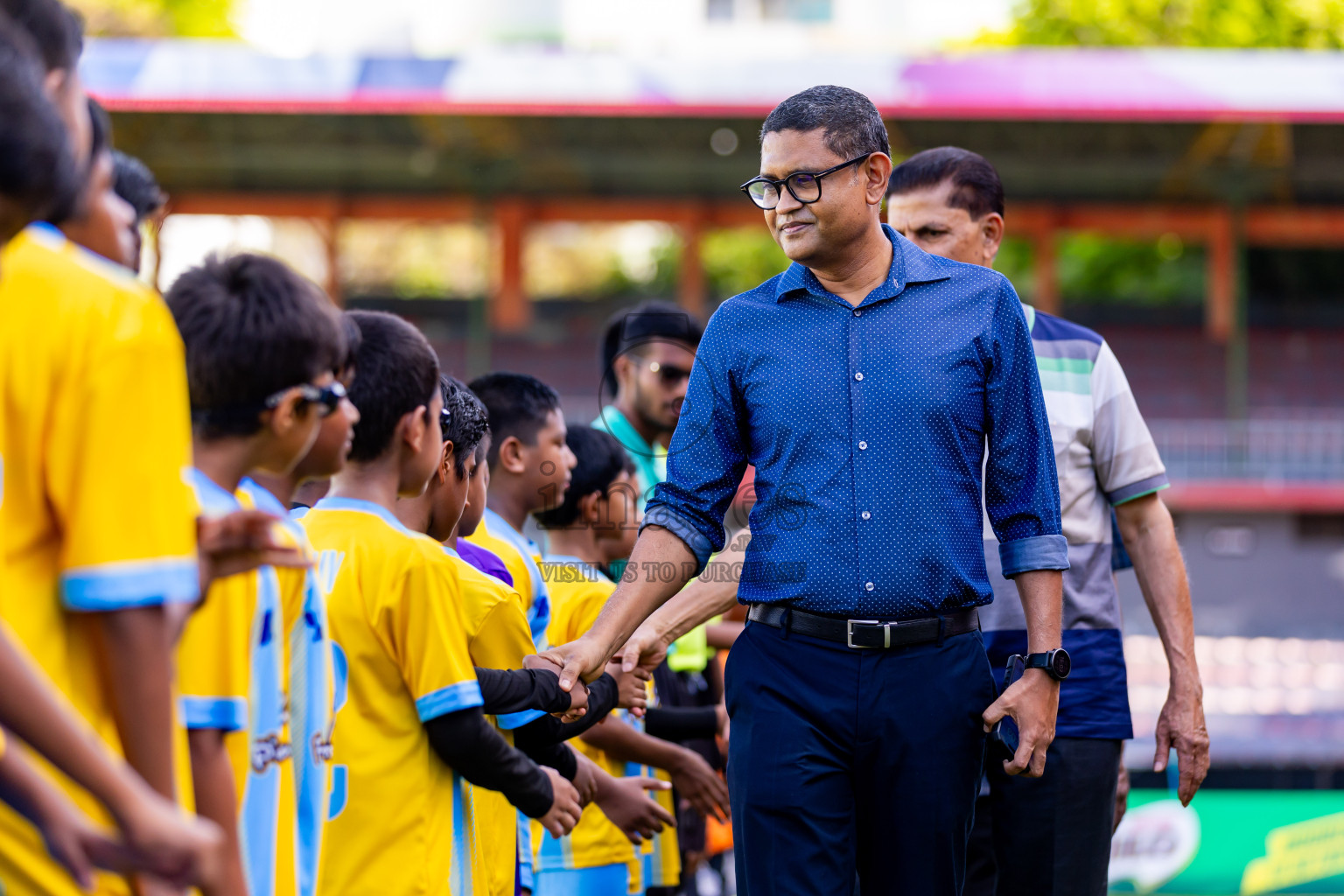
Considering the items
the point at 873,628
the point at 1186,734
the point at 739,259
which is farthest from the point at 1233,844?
the point at 739,259

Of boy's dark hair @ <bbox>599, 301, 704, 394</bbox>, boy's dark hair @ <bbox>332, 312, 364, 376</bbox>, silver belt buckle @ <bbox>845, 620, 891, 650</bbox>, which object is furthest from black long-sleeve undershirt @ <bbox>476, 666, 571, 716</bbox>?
boy's dark hair @ <bbox>599, 301, 704, 394</bbox>

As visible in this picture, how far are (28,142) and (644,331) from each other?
378 cm

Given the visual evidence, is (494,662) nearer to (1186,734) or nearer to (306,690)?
(306,690)

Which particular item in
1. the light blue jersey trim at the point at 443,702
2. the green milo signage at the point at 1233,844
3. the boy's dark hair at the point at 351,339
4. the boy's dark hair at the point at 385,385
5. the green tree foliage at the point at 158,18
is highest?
the green tree foliage at the point at 158,18

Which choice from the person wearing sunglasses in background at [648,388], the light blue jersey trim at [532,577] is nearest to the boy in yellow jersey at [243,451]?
the light blue jersey trim at [532,577]

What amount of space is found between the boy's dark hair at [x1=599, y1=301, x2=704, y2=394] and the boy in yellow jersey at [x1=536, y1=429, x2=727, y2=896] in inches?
38.3

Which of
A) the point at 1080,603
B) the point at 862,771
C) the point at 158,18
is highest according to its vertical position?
the point at 158,18

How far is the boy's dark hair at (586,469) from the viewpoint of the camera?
3842 millimetres

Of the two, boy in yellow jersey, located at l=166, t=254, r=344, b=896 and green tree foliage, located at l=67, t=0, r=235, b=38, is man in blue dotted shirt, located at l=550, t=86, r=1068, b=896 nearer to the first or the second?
boy in yellow jersey, located at l=166, t=254, r=344, b=896

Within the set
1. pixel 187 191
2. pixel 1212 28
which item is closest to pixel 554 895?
pixel 187 191

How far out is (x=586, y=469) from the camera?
12.8ft

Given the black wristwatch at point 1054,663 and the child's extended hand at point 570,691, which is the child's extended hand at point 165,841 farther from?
the black wristwatch at point 1054,663

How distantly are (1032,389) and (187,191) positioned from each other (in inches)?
850

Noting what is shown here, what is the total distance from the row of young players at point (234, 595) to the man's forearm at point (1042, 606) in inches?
36.6
